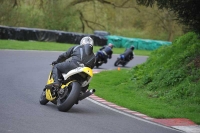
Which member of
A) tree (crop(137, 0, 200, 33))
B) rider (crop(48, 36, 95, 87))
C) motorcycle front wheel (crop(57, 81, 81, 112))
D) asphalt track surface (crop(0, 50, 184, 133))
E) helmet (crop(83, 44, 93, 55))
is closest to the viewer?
asphalt track surface (crop(0, 50, 184, 133))

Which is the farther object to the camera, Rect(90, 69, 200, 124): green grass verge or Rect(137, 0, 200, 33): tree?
Rect(137, 0, 200, 33): tree

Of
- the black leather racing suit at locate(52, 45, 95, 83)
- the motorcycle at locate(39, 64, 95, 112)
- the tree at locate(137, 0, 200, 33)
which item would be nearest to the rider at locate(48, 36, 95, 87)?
the black leather racing suit at locate(52, 45, 95, 83)

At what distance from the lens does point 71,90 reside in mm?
10930

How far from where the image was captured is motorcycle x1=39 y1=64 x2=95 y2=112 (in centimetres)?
1088

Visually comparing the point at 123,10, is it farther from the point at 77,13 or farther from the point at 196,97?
the point at 196,97

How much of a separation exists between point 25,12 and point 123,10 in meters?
12.8

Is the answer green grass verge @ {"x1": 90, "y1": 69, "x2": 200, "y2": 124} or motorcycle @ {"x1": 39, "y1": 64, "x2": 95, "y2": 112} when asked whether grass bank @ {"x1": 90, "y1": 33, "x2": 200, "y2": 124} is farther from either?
motorcycle @ {"x1": 39, "y1": 64, "x2": 95, "y2": 112}

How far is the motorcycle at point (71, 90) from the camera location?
1088 centimetres

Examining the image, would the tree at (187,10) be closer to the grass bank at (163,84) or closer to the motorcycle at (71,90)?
the grass bank at (163,84)

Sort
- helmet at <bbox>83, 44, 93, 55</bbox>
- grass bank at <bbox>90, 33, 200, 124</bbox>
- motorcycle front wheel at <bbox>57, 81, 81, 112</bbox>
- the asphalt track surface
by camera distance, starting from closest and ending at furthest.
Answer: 1. the asphalt track surface
2. motorcycle front wheel at <bbox>57, 81, 81, 112</bbox>
3. helmet at <bbox>83, 44, 93, 55</bbox>
4. grass bank at <bbox>90, 33, 200, 124</bbox>

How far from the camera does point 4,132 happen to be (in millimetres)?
8180

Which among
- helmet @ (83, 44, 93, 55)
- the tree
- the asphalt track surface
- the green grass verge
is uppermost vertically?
the tree

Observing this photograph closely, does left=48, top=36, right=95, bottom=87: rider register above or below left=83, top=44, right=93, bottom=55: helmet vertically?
below

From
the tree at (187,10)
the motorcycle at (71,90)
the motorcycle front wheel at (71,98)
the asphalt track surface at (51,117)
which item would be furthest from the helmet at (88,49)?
A: the tree at (187,10)
